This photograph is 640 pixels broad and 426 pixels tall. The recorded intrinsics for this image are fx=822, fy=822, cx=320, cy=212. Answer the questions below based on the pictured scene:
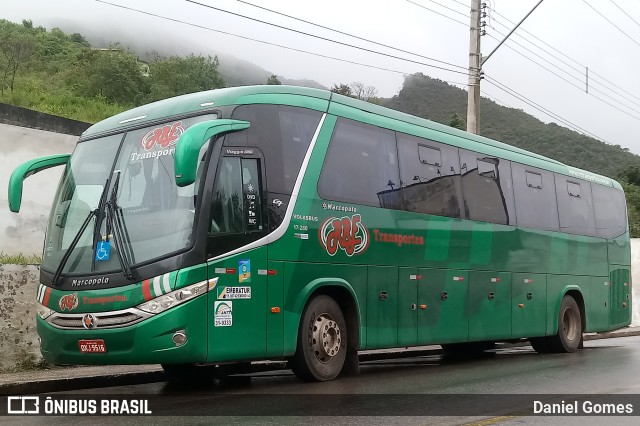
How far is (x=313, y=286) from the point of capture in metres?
10.2

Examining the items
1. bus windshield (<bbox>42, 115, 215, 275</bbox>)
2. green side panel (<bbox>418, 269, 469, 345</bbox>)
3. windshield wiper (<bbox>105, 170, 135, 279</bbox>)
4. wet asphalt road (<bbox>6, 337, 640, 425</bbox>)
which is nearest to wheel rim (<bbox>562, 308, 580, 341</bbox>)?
wet asphalt road (<bbox>6, 337, 640, 425</bbox>)

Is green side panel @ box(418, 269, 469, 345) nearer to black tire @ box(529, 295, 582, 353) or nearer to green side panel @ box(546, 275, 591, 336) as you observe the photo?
green side panel @ box(546, 275, 591, 336)

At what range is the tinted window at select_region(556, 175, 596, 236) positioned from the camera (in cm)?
1692

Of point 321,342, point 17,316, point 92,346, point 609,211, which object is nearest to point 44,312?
point 92,346

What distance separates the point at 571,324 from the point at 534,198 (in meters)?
3.02

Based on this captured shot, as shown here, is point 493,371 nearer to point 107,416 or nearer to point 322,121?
point 322,121

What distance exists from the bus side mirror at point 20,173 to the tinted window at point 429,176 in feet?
15.9

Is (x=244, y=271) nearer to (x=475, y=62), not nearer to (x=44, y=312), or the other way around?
(x=44, y=312)

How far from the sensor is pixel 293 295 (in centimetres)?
993

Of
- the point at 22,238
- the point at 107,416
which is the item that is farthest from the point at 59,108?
the point at 107,416

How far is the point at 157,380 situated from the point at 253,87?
4270mm

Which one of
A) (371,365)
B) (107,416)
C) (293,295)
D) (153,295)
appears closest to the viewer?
(107,416)

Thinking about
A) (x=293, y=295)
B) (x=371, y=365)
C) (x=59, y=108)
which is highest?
(x=59, y=108)

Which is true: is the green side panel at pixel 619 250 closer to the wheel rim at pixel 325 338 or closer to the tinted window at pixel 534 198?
the tinted window at pixel 534 198
